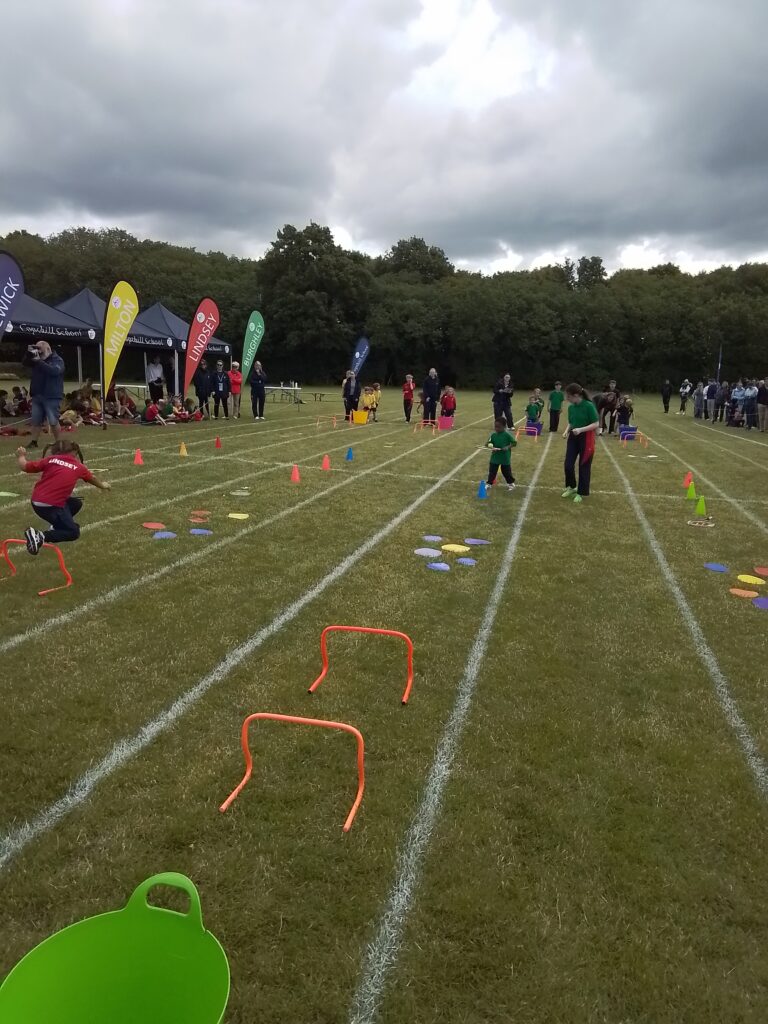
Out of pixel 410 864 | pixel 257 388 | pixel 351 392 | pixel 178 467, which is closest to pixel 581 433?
pixel 178 467

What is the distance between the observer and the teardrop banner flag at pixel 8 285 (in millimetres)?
12331

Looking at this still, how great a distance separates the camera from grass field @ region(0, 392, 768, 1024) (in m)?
2.35

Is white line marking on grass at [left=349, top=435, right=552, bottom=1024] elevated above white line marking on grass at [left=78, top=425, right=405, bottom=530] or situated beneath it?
situated beneath

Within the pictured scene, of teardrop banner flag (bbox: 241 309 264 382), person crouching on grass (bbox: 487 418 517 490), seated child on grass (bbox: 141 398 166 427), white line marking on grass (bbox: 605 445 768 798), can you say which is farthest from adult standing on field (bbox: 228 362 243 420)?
white line marking on grass (bbox: 605 445 768 798)

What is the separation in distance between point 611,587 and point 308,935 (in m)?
4.75

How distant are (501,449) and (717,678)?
667 centimetres

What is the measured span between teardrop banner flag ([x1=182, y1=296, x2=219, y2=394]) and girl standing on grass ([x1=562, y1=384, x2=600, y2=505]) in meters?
12.5

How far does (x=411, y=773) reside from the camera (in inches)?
134

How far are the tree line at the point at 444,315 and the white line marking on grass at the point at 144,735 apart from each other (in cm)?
5003

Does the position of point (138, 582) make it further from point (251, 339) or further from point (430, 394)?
point (251, 339)

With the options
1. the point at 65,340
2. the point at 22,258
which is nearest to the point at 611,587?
the point at 65,340

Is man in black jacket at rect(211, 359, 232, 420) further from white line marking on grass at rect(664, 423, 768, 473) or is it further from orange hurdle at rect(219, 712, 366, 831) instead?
orange hurdle at rect(219, 712, 366, 831)

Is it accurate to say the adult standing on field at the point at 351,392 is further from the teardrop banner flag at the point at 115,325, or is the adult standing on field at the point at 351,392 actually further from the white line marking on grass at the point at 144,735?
the white line marking on grass at the point at 144,735

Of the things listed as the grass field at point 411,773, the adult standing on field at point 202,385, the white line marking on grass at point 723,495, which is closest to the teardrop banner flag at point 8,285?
the grass field at point 411,773
